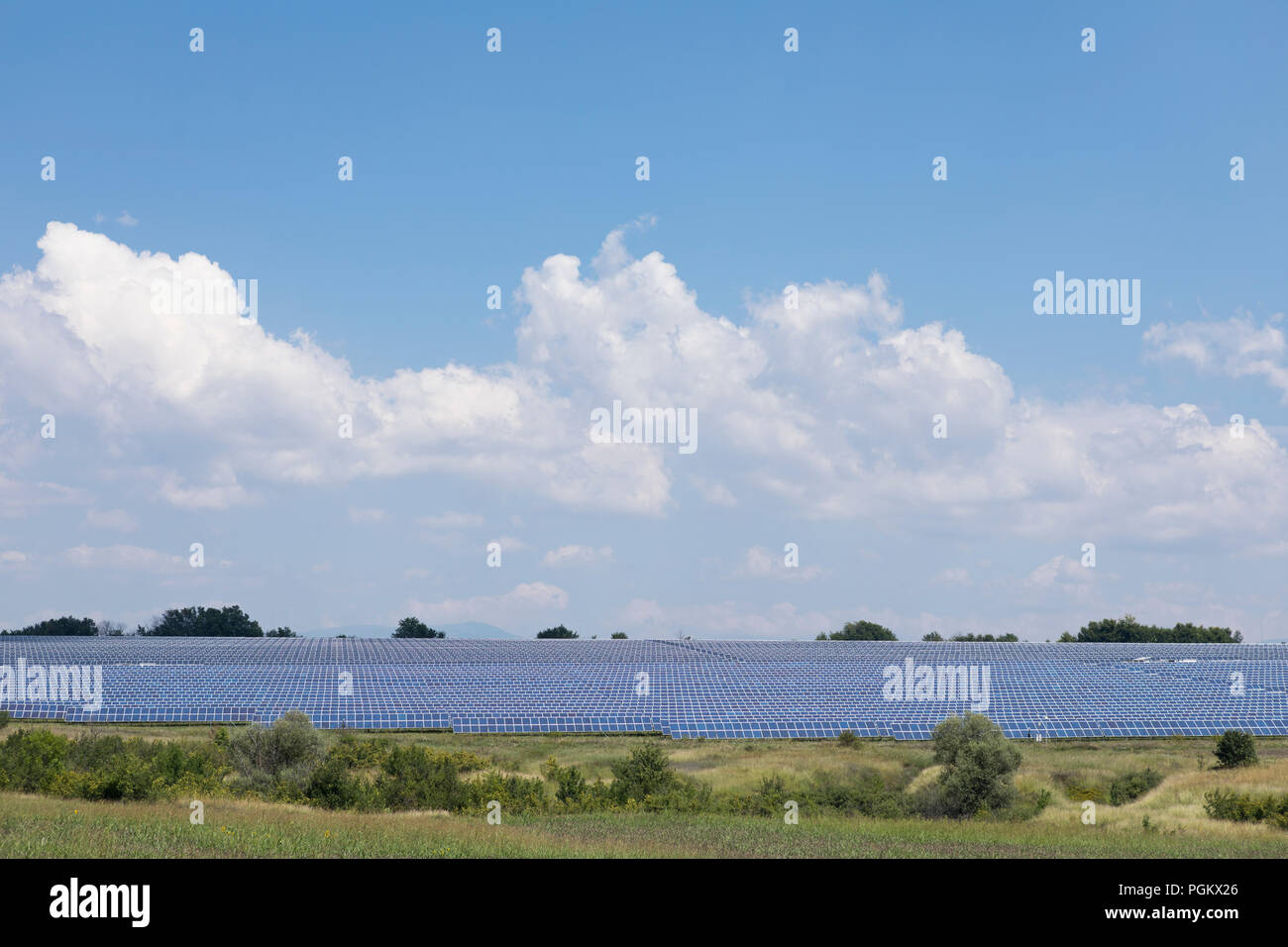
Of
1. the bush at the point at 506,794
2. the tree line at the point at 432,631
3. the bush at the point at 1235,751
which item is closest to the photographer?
the bush at the point at 506,794

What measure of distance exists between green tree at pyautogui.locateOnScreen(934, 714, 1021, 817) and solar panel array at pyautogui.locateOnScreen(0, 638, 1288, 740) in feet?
50.2

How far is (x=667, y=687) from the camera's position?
2413 inches

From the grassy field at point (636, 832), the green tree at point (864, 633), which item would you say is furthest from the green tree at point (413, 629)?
the grassy field at point (636, 832)

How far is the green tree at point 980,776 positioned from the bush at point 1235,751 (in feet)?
53.0

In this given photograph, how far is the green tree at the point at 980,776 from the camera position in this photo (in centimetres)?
3366

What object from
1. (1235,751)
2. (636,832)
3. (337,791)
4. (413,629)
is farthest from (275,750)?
(413,629)

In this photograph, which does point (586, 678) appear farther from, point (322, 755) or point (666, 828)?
point (666, 828)

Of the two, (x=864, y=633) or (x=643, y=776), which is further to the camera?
(x=864, y=633)

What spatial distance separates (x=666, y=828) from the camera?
2455 centimetres

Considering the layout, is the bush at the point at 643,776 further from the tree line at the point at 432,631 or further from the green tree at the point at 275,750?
the tree line at the point at 432,631

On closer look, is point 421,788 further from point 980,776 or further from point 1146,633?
point 1146,633

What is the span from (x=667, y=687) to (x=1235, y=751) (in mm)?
29764
